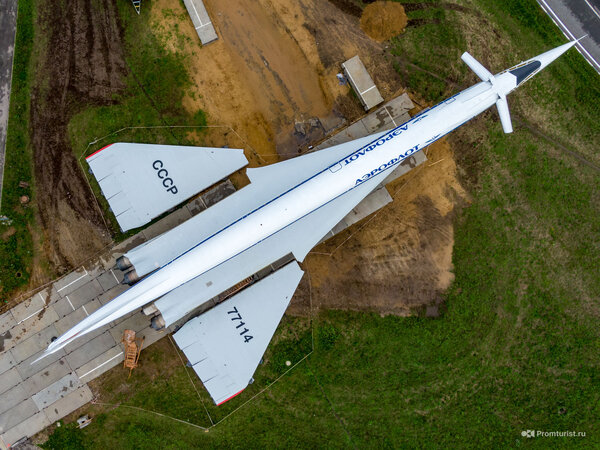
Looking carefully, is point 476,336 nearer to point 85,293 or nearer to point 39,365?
point 85,293

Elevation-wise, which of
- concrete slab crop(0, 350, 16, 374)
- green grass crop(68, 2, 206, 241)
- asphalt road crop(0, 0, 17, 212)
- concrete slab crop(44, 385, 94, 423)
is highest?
asphalt road crop(0, 0, 17, 212)

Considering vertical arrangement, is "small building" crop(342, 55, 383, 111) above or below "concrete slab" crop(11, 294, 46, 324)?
above

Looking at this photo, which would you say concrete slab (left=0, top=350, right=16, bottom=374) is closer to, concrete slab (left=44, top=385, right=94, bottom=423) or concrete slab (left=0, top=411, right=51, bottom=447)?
concrete slab (left=0, top=411, right=51, bottom=447)

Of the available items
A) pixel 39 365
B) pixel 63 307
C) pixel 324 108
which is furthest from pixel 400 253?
pixel 39 365

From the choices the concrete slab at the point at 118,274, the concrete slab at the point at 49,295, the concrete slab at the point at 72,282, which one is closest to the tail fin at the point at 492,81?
the concrete slab at the point at 118,274

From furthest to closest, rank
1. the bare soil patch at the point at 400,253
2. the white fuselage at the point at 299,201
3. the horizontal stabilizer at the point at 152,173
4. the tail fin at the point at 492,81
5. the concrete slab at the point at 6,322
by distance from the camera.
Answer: the bare soil patch at the point at 400,253 → the concrete slab at the point at 6,322 → the horizontal stabilizer at the point at 152,173 → the tail fin at the point at 492,81 → the white fuselage at the point at 299,201

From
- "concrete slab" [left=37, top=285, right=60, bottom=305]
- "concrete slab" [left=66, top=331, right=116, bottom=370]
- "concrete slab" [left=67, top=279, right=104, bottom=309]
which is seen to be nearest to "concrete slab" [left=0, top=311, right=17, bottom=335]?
"concrete slab" [left=37, top=285, right=60, bottom=305]

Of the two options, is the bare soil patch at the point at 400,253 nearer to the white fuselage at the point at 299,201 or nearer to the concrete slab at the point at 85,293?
the white fuselage at the point at 299,201
